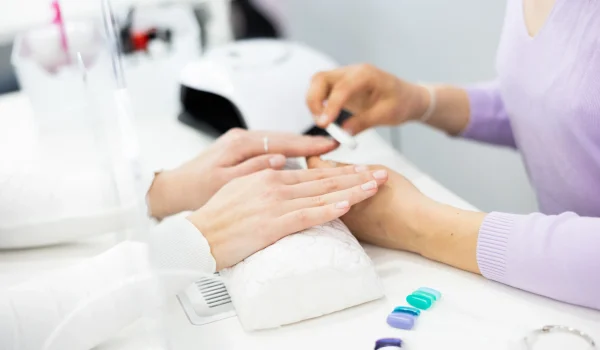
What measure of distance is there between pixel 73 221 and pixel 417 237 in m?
0.43

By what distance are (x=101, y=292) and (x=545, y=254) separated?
0.45 m

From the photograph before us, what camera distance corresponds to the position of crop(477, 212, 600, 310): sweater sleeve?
2.16 ft

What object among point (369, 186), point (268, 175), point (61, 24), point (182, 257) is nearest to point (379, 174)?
point (369, 186)

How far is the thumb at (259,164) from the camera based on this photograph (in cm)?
88

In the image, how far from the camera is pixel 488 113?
1056mm

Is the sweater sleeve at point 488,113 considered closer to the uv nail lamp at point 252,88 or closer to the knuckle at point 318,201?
the uv nail lamp at point 252,88

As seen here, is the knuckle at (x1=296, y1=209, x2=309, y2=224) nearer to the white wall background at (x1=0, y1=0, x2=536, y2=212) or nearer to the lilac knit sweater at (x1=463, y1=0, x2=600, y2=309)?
the lilac knit sweater at (x1=463, y1=0, x2=600, y2=309)

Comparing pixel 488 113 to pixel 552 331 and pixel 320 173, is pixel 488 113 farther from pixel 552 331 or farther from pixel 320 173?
pixel 552 331

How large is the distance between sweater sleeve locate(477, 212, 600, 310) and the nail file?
26 cm

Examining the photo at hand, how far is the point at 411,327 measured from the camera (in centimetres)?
65

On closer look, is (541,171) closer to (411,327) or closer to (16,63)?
(411,327)

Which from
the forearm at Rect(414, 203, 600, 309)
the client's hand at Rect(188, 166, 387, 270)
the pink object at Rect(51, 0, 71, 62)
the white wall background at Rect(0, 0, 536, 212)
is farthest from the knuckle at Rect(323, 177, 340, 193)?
the pink object at Rect(51, 0, 71, 62)

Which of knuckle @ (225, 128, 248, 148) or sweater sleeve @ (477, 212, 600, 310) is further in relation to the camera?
knuckle @ (225, 128, 248, 148)

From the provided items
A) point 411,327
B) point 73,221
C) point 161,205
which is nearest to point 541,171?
point 411,327
